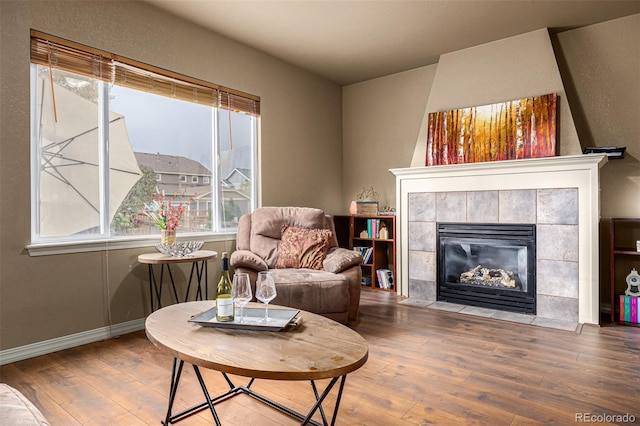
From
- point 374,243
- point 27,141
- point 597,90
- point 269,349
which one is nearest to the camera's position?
point 269,349

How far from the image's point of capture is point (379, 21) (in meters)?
3.64

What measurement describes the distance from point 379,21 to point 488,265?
2565 mm

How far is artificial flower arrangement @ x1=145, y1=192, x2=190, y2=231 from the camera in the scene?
10.7 feet

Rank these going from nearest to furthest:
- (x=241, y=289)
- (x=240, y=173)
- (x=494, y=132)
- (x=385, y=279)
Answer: (x=241, y=289), (x=494, y=132), (x=240, y=173), (x=385, y=279)

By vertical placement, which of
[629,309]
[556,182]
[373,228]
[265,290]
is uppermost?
[556,182]

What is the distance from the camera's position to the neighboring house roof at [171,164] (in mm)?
3424

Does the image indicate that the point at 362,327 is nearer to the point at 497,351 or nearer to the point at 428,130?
the point at 497,351

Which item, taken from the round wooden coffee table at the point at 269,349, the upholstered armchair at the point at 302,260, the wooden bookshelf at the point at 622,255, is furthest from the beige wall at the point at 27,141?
the wooden bookshelf at the point at 622,255

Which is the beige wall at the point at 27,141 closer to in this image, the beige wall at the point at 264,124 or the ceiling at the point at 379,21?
the beige wall at the point at 264,124

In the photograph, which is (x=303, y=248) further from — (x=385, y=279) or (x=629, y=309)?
(x=629, y=309)

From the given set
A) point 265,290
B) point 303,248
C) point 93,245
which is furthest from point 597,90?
point 93,245

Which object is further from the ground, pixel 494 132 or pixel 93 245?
pixel 494 132

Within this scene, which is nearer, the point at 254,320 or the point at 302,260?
the point at 254,320

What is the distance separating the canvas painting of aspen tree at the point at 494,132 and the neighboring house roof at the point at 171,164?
2.42m
